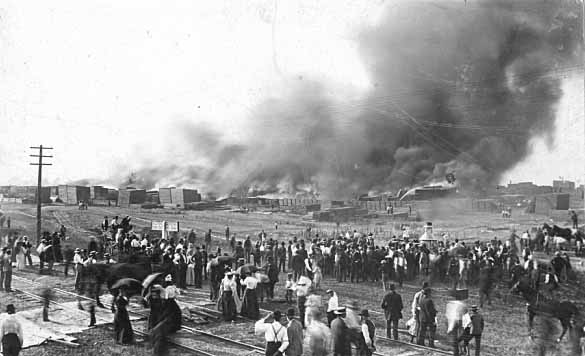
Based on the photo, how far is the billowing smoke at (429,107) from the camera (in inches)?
363

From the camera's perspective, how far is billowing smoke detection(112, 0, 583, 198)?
9.23 metres

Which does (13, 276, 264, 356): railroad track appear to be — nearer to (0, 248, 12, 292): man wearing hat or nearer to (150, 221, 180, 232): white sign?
(150, 221, 180, 232): white sign

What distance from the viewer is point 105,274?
9.82 metres

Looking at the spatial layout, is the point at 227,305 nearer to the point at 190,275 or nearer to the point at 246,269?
the point at 246,269

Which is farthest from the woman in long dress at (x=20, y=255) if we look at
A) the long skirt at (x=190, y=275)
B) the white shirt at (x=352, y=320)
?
the white shirt at (x=352, y=320)

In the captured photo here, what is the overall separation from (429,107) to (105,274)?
7548 millimetres

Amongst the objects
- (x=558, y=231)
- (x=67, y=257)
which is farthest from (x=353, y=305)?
(x=67, y=257)

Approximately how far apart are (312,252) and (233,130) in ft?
10.4

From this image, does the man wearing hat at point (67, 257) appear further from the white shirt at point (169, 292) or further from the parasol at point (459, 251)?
the parasol at point (459, 251)

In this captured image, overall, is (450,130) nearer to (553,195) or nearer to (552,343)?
(553,195)

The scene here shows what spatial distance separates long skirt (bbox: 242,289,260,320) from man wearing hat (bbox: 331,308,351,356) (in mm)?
2104

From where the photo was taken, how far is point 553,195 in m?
8.77

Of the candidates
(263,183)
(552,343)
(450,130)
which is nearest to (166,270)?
(263,183)

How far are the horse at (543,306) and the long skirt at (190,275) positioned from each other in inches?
251
